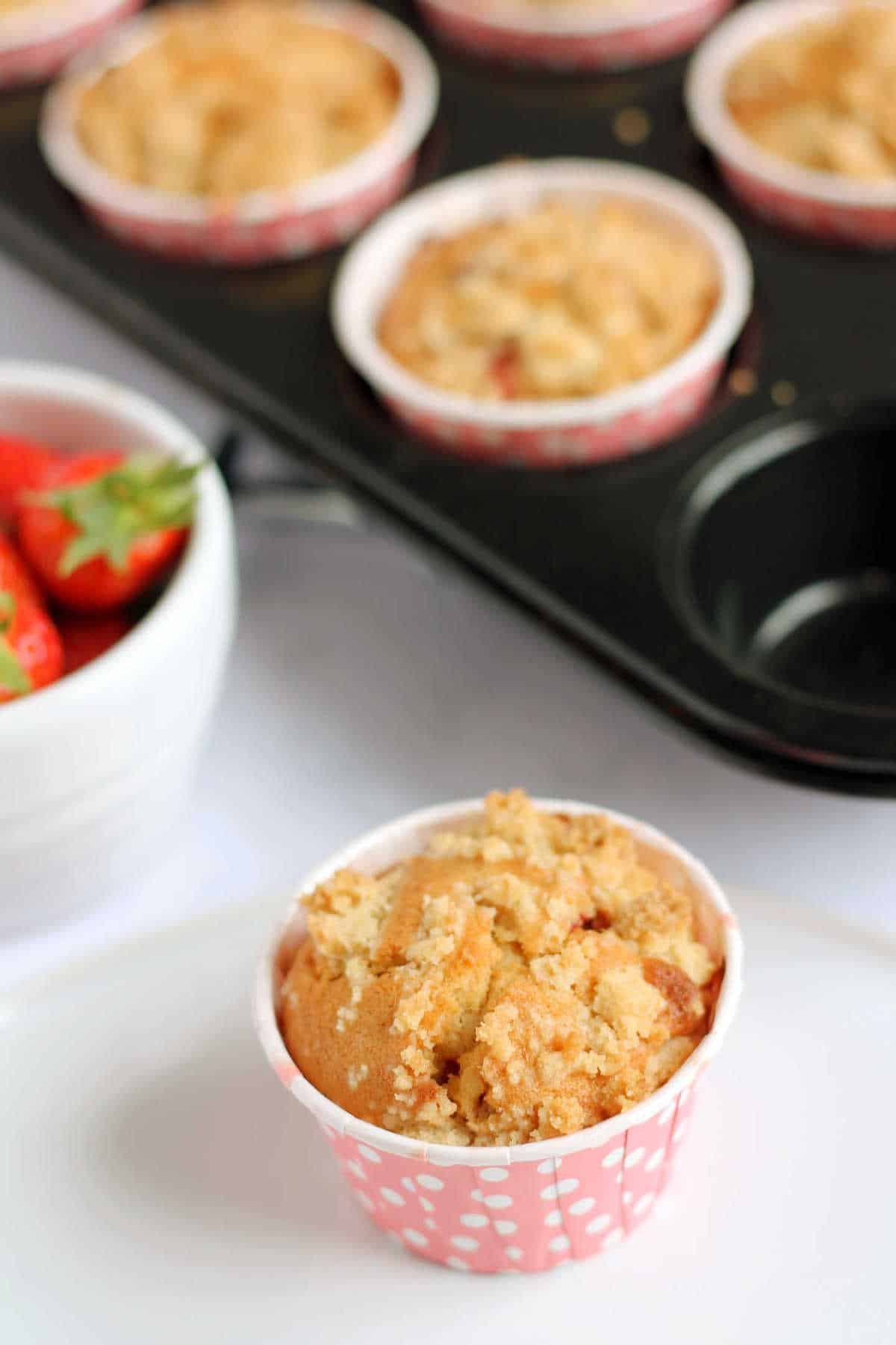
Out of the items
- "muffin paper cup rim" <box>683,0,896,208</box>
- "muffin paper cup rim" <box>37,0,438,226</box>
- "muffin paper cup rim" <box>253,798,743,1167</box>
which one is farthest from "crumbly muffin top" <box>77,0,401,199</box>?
"muffin paper cup rim" <box>253,798,743,1167</box>

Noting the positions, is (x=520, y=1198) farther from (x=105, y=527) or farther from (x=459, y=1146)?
(x=105, y=527)

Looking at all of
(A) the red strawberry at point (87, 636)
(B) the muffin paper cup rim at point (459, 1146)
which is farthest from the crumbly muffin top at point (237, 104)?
(B) the muffin paper cup rim at point (459, 1146)

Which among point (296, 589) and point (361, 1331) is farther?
point (296, 589)

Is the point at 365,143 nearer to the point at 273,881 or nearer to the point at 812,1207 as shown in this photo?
the point at 273,881

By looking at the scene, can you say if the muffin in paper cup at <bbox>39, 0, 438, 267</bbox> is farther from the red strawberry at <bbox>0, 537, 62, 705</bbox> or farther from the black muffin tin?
the red strawberry at <bbox>0, 537, 62, 705</bbox>

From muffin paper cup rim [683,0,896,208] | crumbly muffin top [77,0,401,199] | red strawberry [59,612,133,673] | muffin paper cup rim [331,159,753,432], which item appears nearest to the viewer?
red strawberry [59,612,133,673]

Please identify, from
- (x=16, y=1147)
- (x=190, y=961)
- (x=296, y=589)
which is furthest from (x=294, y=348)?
(x=16, y=1147)

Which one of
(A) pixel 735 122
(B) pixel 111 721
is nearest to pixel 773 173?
(A) pixel 735 122

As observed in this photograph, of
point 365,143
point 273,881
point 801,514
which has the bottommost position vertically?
point 273,881
